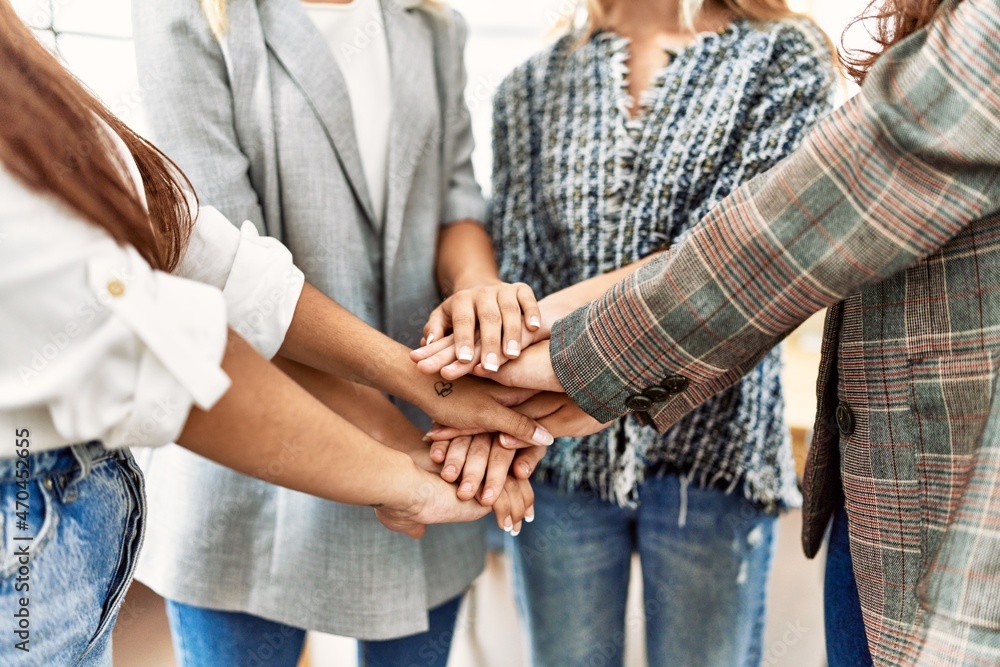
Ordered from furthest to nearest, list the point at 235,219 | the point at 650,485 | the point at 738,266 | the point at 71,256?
the point at 650,485 → the point at 235,219 → the point at 738,266 → the point at 71,256

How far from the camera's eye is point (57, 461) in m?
0.53

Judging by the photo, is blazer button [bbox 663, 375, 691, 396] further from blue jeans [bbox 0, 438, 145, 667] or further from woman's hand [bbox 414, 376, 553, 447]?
blue jeans [bbox 0, 438, 145, 667]

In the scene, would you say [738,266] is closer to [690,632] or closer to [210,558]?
[690,632]

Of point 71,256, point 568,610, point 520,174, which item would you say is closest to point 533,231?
point 520,174

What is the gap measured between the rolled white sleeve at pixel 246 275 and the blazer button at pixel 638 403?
36cm

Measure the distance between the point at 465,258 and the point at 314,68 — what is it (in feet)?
0.99

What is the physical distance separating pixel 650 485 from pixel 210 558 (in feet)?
1.88

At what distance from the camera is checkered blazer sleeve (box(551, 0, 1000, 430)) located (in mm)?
541

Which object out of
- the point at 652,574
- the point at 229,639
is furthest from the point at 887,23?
the point at 229,639

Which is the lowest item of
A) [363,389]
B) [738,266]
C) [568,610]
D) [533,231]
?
[568,610]

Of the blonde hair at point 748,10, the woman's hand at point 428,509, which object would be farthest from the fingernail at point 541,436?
the blonde hair at point 748,10

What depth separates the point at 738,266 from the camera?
66cm

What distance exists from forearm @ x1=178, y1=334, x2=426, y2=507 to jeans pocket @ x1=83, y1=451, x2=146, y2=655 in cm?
6

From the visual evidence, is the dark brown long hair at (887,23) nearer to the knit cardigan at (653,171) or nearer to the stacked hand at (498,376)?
the knit cardigan at (653,171)
